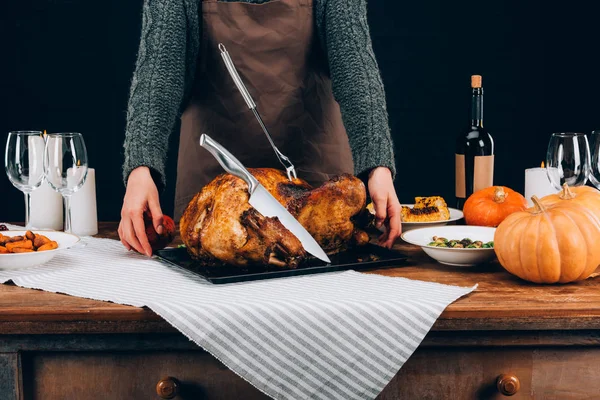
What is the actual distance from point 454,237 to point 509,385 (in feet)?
1.48

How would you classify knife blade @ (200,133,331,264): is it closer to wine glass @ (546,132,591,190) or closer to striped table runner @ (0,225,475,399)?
striped table runner @ (0,225,475,399)

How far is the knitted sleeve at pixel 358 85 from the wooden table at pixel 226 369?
1.79 feet

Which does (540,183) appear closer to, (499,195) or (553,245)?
(499,195)

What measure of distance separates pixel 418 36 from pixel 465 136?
1487 mm

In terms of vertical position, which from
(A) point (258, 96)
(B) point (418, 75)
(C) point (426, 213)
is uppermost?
(B) point (418, 75)

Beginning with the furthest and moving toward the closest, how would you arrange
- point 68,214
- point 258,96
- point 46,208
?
point 258,96
point 46,208
point 68,214

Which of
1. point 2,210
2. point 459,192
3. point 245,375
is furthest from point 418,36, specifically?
point 245,375

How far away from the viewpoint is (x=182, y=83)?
1.86m

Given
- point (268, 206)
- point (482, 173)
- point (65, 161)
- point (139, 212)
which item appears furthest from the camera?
point (482, 173)

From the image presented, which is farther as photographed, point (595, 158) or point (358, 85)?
point (358, 85)

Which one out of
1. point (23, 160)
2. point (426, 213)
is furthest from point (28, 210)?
point (426, 213)

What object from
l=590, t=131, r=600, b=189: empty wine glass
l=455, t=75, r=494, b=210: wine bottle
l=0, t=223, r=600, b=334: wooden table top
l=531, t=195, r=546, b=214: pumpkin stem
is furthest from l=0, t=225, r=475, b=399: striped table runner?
l=455, t=75, r=494, b=210: wine bottle

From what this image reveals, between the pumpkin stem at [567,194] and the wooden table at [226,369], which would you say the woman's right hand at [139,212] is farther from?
the pumpkin stem at [567,194]

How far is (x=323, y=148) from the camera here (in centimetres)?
226
